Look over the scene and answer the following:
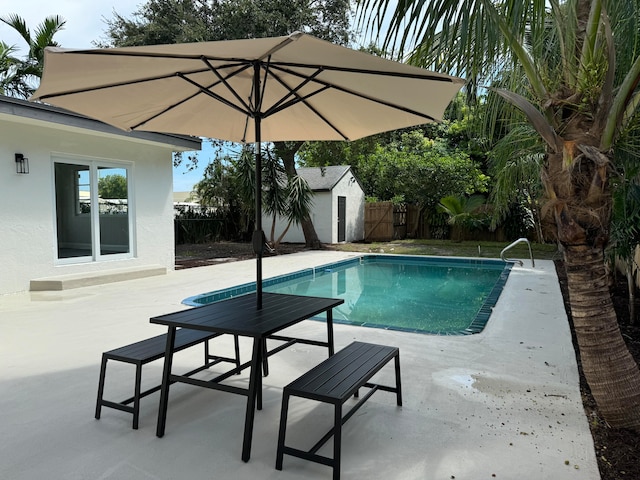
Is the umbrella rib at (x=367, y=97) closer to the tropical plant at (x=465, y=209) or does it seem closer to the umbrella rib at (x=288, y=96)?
the umbrella rib at (x=288, y=96)

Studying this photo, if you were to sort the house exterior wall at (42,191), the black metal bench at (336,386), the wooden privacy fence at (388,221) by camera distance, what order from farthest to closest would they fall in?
1. the wooden privacy fence at (388,221)
2. the house exterior wall at (42,191)
3. the black metal bench at (336,386)

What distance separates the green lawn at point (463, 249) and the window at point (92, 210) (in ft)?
28.1

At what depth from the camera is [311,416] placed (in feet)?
9.99

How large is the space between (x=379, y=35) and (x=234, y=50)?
0.84 meters

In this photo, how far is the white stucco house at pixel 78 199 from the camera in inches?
293

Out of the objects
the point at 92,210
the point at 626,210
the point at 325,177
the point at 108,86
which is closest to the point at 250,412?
the point at 108,86

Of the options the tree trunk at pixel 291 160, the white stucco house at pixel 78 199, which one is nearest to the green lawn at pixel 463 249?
the tree trunk at pixel 291 160

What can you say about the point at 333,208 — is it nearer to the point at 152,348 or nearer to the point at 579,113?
the point at 152,348

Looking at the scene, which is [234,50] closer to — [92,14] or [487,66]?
[487,66]

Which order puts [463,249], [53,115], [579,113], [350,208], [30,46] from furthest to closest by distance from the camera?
[350,208], [463,249], [30,46], [53,115], [579,113]

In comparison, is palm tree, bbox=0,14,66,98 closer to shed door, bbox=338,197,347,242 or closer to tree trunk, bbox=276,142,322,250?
tree trunk, bbox=276,142,322,250

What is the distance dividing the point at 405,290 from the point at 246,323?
744 centimetres

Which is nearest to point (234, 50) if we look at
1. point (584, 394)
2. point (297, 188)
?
point (584, 394)

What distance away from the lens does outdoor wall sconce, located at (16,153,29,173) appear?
750 centimetres
